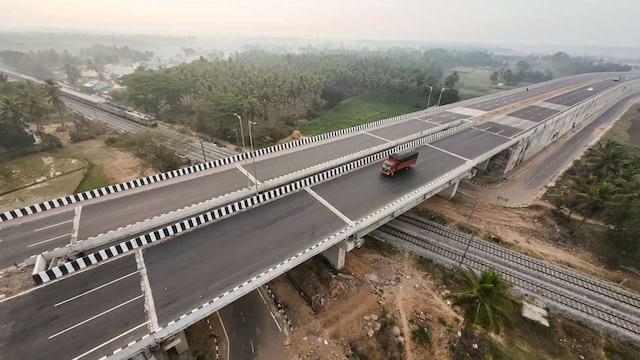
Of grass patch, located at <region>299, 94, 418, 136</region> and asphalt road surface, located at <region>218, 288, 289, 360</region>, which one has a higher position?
grass patch, located at <region>299, 94, 418, 136</region>

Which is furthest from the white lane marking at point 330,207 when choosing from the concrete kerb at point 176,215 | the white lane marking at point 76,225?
the white lane marking at point 76,225

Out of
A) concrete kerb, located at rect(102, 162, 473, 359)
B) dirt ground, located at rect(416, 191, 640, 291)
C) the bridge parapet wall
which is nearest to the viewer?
concrete kerb, located at rect(102, 162, 473, 359)

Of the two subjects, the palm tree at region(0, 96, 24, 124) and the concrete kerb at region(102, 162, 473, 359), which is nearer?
the concrete kerb at region(102, 162, 473, 359)

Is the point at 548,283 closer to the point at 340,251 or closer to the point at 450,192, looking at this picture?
the point at 450,192

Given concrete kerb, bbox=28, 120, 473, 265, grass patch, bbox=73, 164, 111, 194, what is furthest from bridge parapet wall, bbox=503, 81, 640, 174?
grass patch, bbox=73, 164, 111, 194

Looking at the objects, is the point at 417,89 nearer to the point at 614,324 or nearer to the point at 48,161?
the point at 614,324

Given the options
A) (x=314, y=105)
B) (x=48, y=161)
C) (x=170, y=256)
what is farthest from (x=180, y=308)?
(x=314, y=105)

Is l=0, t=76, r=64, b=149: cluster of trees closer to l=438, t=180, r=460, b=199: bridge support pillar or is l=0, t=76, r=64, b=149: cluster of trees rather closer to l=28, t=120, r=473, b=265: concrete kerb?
l=28, t=120, r=473, b=265: concrete kerb
